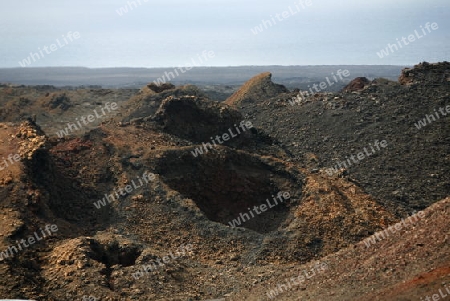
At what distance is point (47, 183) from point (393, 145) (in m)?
15.3

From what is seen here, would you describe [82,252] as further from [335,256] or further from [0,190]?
Result: [335,256]

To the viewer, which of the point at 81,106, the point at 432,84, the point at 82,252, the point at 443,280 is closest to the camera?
the point at 443,280

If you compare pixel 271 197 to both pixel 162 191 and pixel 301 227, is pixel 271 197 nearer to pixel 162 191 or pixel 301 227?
pixel 301 227

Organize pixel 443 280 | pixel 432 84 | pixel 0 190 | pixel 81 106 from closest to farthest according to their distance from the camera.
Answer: pixel 443 280 → pixel 0 190 → pixel 432 84 → pixel 81 106

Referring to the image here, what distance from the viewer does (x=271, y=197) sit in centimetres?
1923

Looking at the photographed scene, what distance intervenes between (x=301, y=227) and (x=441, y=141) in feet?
35.3

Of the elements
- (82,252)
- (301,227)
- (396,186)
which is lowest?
(396,186)

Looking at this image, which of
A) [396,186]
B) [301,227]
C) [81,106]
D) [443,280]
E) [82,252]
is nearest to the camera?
[443,280]

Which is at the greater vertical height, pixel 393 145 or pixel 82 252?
pixel 82 252

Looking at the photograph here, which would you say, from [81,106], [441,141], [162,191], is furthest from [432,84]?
[81,106]

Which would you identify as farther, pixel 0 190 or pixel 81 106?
pixel 81 106

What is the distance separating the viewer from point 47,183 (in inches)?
661

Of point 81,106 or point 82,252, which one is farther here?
point 81,106

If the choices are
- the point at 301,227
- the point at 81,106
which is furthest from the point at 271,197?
the point at 81,106
